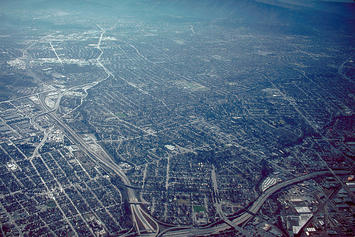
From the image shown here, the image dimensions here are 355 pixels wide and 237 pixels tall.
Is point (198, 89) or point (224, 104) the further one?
point (198, 89)

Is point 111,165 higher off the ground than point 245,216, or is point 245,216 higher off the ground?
point 245,216

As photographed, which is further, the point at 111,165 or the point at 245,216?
the point at 111,165

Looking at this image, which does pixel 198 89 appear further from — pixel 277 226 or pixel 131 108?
pixel 277 226

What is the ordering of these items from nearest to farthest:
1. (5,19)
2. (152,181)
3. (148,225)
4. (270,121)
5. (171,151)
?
1. (148,225)
2. (152,181)
3. (171,151)
4. (270,121)
5. (5,19)

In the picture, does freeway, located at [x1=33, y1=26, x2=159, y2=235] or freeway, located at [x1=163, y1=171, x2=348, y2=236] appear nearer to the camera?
freeway, located at [x1=163, y1=171, x2=348, y2=236]

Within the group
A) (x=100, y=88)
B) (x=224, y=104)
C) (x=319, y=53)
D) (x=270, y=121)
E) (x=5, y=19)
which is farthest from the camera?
(x=5, y=19)

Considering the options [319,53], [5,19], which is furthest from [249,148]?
[5,19]

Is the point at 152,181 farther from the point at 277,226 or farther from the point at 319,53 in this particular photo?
the point at 319,53

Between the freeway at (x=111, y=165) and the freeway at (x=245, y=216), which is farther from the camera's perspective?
the freeway at (x=111, y=165)

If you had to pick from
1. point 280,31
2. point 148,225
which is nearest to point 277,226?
point 148,225
